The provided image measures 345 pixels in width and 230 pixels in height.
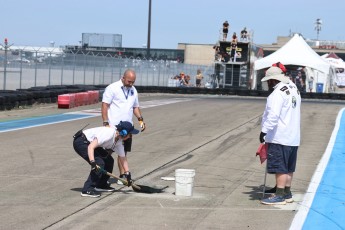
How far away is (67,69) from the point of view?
3294 centimetres

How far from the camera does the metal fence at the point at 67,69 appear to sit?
27500 mm

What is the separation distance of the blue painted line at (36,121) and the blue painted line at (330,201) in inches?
343

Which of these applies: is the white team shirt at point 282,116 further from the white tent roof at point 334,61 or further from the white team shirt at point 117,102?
the white tent roof at point 334,61

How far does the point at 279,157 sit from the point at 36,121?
1237 cm

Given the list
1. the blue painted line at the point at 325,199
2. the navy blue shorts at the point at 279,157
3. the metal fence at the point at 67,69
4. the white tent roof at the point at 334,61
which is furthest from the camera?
the white tent roof at the point at 334,61

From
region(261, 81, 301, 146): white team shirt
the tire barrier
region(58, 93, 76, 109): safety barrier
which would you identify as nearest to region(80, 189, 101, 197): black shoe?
region(261, 81, 301, 146): white team shirt

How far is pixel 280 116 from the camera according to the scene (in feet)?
25.4

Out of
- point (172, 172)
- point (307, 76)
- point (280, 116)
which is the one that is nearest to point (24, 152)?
point (172, 172)

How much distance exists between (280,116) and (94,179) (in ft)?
8.46

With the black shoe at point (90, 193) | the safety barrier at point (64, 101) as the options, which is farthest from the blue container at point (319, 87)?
the black shoe at point (90, 193)

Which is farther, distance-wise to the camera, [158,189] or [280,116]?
[158,189]

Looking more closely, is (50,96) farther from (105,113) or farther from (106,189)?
(106,189)

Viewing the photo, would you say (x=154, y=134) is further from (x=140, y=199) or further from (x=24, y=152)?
(x=140, y=199)

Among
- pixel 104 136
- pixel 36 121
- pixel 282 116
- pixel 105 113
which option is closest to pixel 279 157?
pixel 282 116
